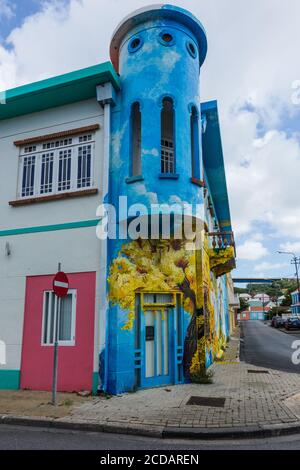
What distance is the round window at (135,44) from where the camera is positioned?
9877 mm

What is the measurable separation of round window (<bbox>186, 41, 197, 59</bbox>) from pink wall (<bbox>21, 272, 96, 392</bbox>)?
6.64 m

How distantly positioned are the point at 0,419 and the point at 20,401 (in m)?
1.16

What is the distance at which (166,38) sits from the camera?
32.3ft

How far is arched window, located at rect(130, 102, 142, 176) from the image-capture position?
385 inches

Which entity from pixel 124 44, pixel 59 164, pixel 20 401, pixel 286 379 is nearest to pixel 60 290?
pixel 20 401

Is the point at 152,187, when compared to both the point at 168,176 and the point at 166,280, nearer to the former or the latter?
the point at 168,176

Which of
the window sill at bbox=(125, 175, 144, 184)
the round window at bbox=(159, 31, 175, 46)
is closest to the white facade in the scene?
the window sill at bbox=(125, 175, 144, 184)

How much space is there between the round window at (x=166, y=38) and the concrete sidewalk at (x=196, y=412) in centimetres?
870

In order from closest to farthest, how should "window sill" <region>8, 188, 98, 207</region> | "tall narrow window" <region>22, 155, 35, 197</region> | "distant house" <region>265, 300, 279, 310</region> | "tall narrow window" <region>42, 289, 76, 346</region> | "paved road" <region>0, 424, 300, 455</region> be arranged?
"paved road" <region>0, 424, 300, 455</region>, "tall narrow window" <region>42, 289, 76, 346</region>, "window sill" <region>8, 188, 98, 207</region>, "tall narrow window" <region>22, 155, 35, 197</region>, "distant house" <region>265, 300, 279, 310</region>

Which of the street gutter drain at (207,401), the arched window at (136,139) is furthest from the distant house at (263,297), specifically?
the street gutter drain at (207,401)

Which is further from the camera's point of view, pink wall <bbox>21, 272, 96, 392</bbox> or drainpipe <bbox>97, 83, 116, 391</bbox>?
pink wall <bbox>21, 272, 96, 392</bbox>

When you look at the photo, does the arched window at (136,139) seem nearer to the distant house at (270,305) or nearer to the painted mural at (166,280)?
the painted mural at (166,280)

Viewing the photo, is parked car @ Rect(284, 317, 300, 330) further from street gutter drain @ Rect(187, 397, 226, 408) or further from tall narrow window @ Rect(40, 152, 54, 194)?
tall narrow window @ Rect(40, 152, 54, 194)

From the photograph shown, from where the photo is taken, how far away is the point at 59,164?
33.3 ft
